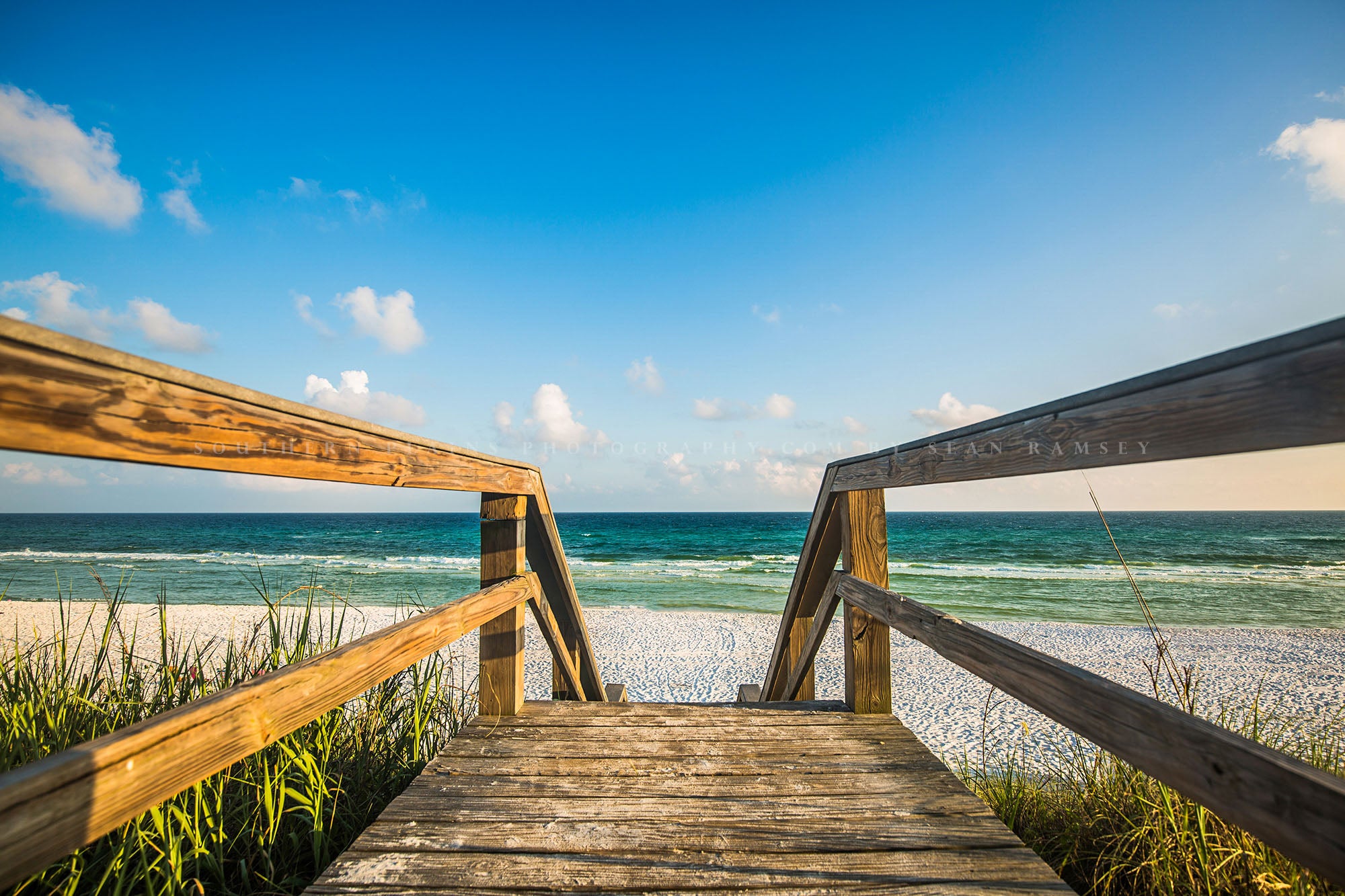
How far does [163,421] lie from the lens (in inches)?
32.8

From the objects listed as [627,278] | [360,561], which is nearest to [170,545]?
[360,561]

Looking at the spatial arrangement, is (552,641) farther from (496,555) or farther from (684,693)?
(684,693)

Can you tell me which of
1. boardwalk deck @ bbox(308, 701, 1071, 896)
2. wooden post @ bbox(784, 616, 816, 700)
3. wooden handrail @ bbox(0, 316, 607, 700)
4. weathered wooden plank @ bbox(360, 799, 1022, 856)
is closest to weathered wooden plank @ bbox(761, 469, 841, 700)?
wooden post @ bbox(784, 616, 816, 700)

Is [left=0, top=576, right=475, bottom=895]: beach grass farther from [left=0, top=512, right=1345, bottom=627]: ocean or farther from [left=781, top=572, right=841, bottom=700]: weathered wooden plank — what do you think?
A: [left=781, top=572, right=841, bottom=700]: weathered wooden plank

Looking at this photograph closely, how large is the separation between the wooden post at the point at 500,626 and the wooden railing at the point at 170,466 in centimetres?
68

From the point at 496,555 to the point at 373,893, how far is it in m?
1.26

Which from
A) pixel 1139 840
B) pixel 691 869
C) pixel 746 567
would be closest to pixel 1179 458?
pixel 691 869

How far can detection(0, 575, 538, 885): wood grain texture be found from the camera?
0.63m

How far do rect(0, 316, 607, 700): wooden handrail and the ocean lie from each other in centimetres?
170

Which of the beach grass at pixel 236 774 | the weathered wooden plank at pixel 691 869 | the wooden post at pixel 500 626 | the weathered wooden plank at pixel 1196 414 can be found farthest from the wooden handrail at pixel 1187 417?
the beach grass at pixel 236 774

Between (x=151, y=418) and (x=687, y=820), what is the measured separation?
1570 millimetres

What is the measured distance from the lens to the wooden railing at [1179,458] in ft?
2.26

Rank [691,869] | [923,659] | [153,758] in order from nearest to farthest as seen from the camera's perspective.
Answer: [153,758], [691,869], [923,659]

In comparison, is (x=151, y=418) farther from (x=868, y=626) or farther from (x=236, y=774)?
(x=868, y=626)
